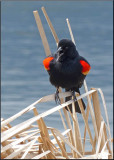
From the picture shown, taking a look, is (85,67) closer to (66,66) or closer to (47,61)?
(66,66)

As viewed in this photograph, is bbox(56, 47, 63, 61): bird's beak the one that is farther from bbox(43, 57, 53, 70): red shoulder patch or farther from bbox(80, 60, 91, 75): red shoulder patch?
bbox(80, 60, 91, 75): red shoulder patch

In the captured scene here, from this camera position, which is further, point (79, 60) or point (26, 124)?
point (79, 60)

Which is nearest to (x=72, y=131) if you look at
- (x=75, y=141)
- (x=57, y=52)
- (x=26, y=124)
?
(x=75, y=141)

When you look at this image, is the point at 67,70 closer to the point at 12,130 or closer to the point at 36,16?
the point at 36,16

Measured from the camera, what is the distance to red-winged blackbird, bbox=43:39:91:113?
3.29m

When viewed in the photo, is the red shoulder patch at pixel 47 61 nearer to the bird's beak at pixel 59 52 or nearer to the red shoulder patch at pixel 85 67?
the bird's beak at pixel 59 52

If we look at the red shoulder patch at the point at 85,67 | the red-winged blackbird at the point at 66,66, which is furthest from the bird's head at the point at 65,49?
the red shoulder patch at the point at 85,67

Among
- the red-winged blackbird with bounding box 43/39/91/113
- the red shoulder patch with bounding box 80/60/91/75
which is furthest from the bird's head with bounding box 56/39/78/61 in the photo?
the red shoulder patch with bounding box 80/60/91/75

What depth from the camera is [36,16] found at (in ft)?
10.4

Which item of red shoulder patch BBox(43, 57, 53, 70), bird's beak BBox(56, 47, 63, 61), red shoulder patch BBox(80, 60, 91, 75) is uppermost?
bird's beak BBox(56, 47, 63, 61)

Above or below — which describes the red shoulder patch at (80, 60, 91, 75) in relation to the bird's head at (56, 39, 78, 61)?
below

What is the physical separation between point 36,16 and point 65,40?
0.32 metres

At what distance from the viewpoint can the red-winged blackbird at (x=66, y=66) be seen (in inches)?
130

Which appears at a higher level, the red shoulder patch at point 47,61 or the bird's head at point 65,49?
the bird's head at point 65,49
